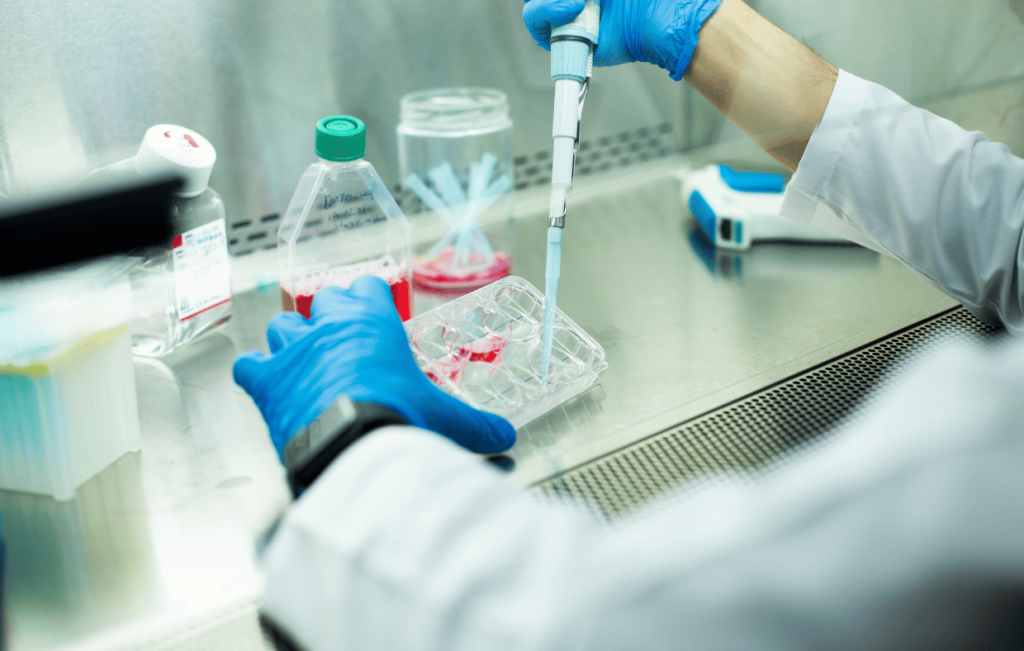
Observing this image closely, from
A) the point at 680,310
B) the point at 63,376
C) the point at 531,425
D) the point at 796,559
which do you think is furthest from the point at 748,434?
the point at 63,376

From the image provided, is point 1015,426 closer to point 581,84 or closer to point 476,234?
point 581,84

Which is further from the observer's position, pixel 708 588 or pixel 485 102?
pixel 485 102

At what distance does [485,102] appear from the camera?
1619 mm

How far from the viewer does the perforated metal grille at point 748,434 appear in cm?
91

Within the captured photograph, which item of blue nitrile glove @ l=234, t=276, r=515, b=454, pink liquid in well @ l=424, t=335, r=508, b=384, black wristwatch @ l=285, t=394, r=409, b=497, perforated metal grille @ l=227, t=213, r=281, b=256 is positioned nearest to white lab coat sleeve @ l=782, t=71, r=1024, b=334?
pink liquid in well @ l=424, t=335, r=508, b=384

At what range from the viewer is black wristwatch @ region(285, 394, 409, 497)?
75 centimetres

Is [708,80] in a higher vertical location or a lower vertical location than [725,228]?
higher

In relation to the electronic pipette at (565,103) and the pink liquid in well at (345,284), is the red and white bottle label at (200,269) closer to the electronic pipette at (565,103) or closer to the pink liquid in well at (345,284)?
the pink liquid in well at (345,284)

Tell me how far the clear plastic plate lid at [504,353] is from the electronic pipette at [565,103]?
0.12 ft

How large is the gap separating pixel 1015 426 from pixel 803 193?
841 millimetres

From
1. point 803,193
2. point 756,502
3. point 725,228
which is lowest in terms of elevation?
point 725,228

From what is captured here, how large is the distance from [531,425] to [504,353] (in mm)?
105

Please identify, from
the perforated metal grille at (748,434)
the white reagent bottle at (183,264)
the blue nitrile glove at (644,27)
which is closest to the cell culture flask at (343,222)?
the white reagent bottle at (183,264)

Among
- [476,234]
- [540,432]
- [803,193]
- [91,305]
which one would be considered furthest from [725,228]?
[91,305]
